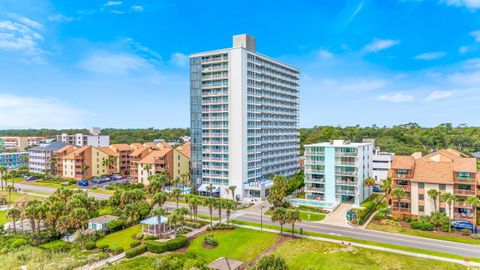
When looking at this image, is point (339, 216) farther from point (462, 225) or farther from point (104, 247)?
point (104, 247)

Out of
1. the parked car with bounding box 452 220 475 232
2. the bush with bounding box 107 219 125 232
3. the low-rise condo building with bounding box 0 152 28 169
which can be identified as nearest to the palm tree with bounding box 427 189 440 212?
the parked car with bounding box 452 220 475 232

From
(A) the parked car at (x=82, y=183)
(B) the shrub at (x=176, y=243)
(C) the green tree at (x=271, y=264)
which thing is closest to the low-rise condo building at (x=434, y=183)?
(C) the green tree at (x=271, y=264)

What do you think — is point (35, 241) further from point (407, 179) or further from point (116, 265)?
point (407, 179)

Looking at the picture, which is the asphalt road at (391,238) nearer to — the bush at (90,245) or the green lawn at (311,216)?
the green lawn at (311,216)

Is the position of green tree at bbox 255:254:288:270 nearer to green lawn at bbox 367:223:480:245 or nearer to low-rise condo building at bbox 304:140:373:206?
green lawn at bbox 367:223:480:245

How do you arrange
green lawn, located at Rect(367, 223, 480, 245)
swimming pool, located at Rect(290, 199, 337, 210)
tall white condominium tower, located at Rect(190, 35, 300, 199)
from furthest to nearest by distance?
tall white condominium tower, located at Rect(190, 35, 300, 199), swimming pool, located at Rect(290, 199, 337, 210), green lawn, located at Rect(367, 223, 480, 245)

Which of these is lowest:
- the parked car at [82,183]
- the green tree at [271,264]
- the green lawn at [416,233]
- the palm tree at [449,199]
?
the green lawn at [416,233]
